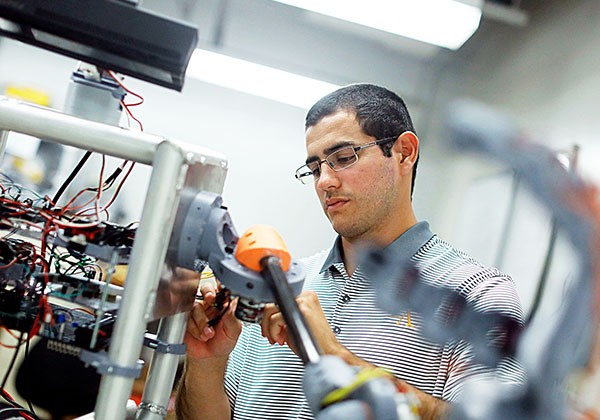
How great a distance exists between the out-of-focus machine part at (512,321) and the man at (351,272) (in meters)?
0.89

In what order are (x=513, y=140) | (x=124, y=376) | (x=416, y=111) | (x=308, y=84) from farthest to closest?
(x=416, y=111)
(x=308, y=84)
(x=124, y=376)
(x=513, y=140)

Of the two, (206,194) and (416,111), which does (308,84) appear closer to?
(416,111)

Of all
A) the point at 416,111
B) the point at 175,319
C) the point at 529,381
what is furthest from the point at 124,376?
the point at 416,111

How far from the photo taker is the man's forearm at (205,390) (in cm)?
130

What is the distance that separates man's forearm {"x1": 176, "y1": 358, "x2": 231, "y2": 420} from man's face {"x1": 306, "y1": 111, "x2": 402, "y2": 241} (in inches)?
16.9

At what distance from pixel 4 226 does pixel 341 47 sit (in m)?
3.55

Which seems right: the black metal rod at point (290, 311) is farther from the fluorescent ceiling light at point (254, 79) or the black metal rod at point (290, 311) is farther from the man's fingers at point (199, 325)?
the fluorescent ceiling light at point (254, 79)

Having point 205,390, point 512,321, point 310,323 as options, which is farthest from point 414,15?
point 512,321

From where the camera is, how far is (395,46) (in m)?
3.99

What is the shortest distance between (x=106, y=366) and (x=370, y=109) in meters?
1.01

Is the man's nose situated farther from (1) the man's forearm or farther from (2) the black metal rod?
(2) the black metal rod

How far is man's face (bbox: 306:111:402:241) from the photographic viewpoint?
4.52 feet

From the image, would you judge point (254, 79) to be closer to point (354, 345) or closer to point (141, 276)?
point (354, 345)

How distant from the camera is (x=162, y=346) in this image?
0.89m
